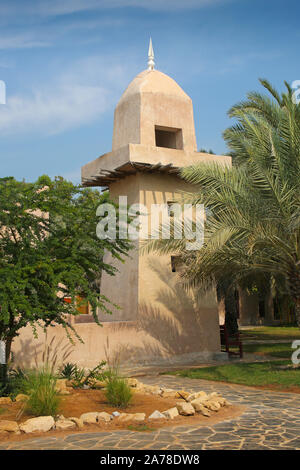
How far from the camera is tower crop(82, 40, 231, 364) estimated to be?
17.1 meters

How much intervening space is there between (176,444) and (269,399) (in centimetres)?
436

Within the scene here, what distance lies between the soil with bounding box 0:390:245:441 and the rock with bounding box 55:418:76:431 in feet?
0.31

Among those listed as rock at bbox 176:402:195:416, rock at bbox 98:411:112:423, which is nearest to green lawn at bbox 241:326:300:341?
rock at bbox 176:402:195:416

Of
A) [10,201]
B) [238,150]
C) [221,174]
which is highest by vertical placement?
[238,150]

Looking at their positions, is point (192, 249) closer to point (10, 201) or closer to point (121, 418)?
point (10, 201)

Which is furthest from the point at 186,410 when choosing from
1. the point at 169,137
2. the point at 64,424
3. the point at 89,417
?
the point at 169,137

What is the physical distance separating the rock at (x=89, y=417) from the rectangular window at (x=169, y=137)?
12998mm

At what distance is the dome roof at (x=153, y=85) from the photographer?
750 inches

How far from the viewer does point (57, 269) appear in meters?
10.8

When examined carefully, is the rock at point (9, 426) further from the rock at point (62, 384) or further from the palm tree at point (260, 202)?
the palm tree at point (260, 202)

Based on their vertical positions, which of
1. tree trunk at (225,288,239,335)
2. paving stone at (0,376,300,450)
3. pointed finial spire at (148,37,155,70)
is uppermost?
pointed finial spire at (148,37,155,70)

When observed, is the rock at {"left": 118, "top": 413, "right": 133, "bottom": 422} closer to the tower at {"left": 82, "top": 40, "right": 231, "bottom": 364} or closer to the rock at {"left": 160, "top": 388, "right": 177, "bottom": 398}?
the rock at {"left": 160, "top": 388, "right": 177, "bottom": 398}

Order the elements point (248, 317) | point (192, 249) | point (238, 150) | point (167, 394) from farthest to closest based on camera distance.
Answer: point (248, 317)
point (238, 150)
point (192, 249)
point (167, 394)
